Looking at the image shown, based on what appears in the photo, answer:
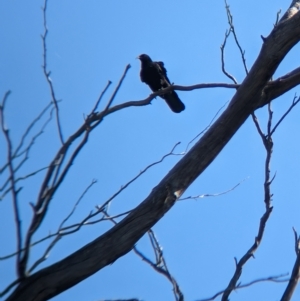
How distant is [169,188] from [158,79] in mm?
5008

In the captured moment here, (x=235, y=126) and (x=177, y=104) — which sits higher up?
(x=177, y=104)

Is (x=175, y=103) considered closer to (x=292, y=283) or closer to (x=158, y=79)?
(x=158, y=79)

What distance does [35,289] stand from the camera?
2.44 meters

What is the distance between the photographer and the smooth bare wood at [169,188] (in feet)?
8.09

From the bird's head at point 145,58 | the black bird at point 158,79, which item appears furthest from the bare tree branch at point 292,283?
the bird's head at point 145,58

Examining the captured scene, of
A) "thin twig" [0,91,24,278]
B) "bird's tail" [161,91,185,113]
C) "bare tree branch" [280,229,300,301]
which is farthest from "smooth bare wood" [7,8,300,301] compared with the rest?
"bird's tail" [161,91,185,113]

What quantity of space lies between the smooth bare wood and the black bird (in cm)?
424

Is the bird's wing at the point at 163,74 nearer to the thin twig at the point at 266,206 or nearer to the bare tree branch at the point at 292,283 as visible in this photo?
the thin twig at the point at 266,206

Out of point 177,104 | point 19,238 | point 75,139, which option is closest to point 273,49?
point 75,139

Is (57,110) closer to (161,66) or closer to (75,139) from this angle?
(75,139)

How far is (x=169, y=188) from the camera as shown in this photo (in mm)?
2854

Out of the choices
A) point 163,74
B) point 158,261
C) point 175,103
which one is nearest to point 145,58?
point 163,74

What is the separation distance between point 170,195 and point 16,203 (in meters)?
0.77

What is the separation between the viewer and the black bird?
7520 mm
